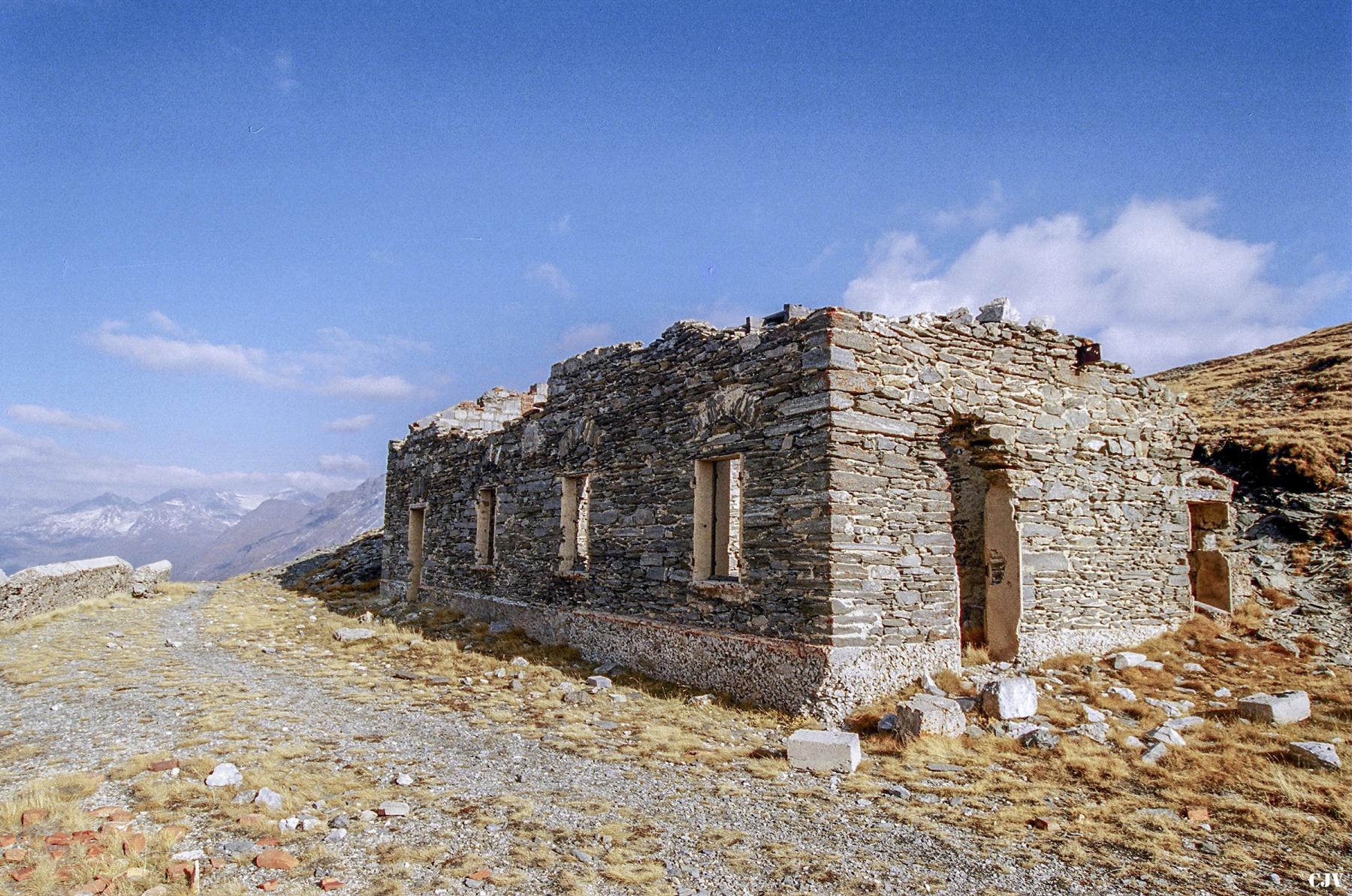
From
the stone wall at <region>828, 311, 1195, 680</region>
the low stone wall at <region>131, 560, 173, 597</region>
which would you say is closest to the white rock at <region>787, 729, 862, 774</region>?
the stone wall at <region>828, 311, 1195, 680</region>

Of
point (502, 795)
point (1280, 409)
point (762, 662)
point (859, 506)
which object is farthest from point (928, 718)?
point (1280, 409)

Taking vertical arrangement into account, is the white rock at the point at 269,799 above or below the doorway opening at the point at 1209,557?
below

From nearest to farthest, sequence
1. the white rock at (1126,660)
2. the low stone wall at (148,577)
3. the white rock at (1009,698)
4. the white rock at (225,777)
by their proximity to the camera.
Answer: the white rock at (225,777)
the white rock at (1009,698)
the white rock at (1126,660)
the low stone wall at (148,577)

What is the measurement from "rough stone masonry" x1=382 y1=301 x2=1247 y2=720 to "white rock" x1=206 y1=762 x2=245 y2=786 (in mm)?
5141

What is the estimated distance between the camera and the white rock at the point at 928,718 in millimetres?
7220

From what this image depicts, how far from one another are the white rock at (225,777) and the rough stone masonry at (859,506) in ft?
16.9

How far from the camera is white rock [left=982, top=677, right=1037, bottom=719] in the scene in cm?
764

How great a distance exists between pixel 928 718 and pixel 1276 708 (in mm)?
3323

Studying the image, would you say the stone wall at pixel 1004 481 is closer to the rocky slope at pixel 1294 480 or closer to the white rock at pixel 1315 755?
the rocky slope at pixel 1294 480

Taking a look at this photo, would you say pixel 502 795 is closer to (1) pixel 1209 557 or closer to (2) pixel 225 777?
(2) pixel 225 777

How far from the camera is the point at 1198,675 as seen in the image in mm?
9164

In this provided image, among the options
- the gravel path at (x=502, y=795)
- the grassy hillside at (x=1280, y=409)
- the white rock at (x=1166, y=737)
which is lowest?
the gravel path at (x=502, y=795)

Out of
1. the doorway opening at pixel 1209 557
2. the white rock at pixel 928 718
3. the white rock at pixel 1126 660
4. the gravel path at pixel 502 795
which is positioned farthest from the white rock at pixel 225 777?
the doorway opening at pixel 1209 557

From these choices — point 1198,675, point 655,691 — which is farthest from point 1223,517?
point 655,691
